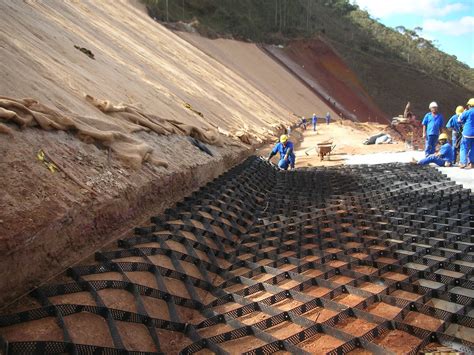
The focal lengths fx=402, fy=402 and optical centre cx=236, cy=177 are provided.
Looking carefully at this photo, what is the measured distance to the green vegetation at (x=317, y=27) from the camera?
127 ft

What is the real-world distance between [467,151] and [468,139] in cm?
25

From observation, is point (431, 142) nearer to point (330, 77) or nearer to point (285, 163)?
point (285, 163)

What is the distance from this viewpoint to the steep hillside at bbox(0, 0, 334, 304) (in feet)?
9.47

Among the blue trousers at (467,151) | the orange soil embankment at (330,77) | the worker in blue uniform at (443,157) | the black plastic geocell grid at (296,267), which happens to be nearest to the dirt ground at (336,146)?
the worker in blue uniform at (443,157)

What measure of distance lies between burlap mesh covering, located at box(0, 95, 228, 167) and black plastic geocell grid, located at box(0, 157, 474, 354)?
33.2 inches

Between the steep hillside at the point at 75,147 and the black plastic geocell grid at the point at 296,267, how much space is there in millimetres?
Answer: 271

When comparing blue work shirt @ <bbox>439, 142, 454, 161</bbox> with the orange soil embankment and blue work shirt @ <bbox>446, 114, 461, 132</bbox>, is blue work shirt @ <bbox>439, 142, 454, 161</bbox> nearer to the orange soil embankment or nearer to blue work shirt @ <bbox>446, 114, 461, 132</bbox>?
blue work shirt @ <bbox>446, 114, 461, 132</bbox>

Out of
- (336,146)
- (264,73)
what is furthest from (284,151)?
(264,73)

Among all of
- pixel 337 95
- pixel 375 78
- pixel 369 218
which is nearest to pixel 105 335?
pixel 369 218

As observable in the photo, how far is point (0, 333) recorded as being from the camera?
230 cm

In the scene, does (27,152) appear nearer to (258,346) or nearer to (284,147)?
(258,346)

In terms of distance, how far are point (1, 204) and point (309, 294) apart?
252cm

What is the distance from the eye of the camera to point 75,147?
4062mm

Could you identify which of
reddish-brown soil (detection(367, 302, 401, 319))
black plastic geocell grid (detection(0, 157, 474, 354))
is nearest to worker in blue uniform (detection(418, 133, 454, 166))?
black plastic geocell grid (detection(0, 157, 474, 354))
